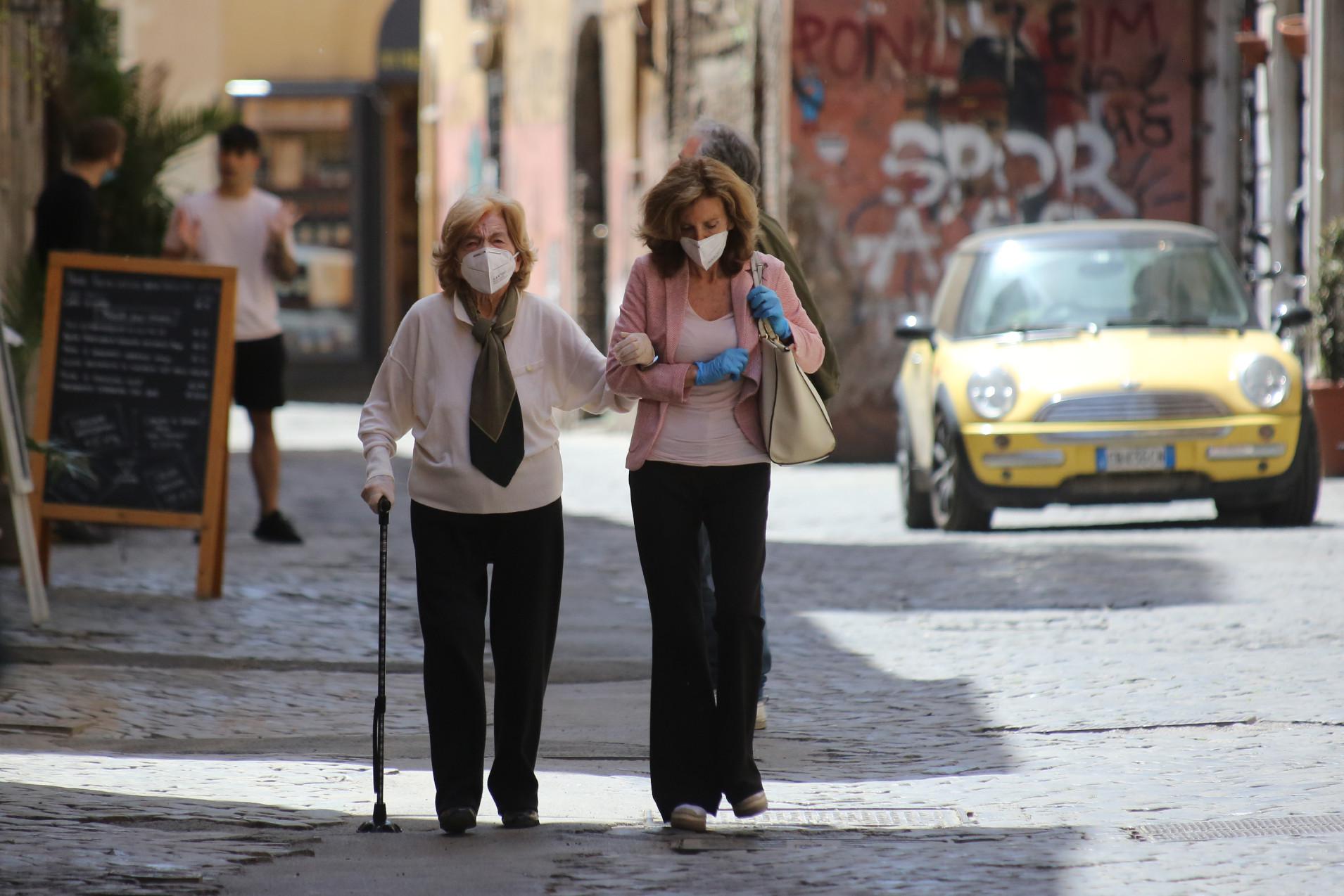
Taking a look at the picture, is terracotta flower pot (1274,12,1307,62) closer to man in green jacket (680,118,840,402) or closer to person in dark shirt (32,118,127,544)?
person in dark shirt (32,118,127,544)

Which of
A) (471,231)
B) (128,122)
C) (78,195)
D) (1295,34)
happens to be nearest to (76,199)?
(78,195)

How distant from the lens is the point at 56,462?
9.60 m

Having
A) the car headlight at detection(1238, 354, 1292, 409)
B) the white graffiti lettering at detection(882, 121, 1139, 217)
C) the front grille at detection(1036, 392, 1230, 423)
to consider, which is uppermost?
the white graffiti lettering at detection(882, 121, 1139, 217)

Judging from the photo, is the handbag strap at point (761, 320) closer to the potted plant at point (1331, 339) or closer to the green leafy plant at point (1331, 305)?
the potted plant at point (1331, 339)

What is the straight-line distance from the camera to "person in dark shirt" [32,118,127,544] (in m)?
10.7

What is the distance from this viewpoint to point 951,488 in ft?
40.1

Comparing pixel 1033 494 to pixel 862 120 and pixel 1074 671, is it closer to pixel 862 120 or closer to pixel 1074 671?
pixel 1074 671

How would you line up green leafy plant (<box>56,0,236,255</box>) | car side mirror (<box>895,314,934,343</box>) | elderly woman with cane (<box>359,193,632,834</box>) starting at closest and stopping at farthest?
elderly woman with cane (<box>359,193,632,834</box>) → car side mirror (<box>895,314,934,343</box>) → green leafy plant (<box>56,0,236,255</box>)

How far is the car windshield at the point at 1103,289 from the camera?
1241 centimetres

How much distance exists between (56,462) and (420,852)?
491 cm

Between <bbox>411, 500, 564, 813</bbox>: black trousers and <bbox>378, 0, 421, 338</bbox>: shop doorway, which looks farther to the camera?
<bbox>378, 0, 421, 338</bbox>: shop doorway

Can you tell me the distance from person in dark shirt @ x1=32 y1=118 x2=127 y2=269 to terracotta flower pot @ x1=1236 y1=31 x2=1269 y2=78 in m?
9.81

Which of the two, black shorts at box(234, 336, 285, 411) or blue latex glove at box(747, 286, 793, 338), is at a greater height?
blue latex glove at box(747, 286, 793, 338)

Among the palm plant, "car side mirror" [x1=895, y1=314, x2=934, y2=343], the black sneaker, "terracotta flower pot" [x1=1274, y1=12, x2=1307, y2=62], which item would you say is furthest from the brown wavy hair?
"terracotta flower pot" [x1=1274, y1=12, x2=1307, y2=62]
